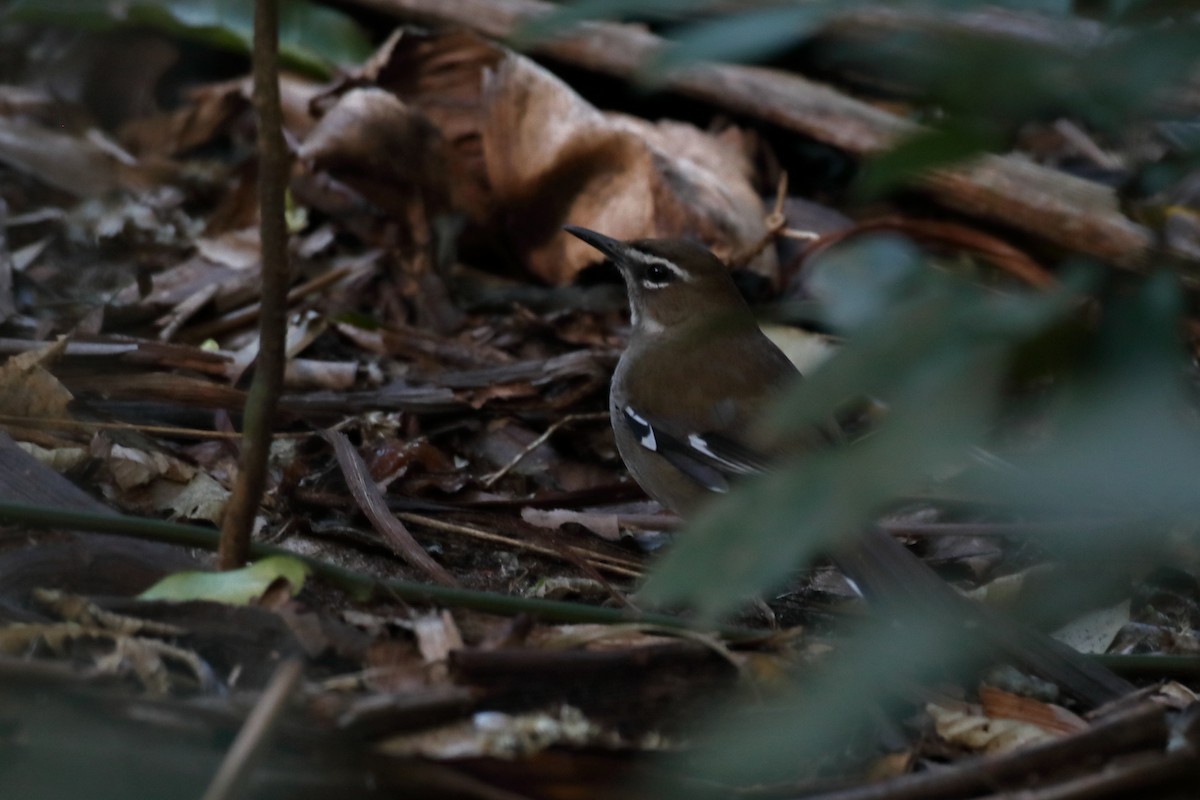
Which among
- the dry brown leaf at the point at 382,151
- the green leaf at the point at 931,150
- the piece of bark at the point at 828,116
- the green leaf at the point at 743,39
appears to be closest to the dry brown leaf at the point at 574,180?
the dry brown leaf at the point at 382,151

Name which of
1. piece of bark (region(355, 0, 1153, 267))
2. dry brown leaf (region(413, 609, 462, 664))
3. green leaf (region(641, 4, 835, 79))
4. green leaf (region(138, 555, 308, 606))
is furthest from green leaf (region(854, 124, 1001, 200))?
piece of bark (region(355, 0, 1153, 267))

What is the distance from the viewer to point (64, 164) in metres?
7.42

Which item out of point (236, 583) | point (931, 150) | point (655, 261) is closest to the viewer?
point (931, 150)

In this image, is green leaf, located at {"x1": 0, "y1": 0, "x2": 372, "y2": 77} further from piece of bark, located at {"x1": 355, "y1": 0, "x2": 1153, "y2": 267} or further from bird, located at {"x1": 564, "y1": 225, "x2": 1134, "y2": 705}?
bird, located at {"x1": 564, "y1": 225, "x2": 1134, "y2": 705}

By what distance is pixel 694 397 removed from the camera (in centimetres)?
532

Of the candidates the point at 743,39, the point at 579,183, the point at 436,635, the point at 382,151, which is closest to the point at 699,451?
the point at 436,635

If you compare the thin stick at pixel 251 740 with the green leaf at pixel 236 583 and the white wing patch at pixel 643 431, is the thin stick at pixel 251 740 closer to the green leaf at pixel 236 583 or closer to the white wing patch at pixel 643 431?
the green leaf at pixel 236 583

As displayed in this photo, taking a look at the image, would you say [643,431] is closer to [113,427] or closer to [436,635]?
[113,427]

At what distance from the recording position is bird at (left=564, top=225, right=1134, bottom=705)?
4309 mm

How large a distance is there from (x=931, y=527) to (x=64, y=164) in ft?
16.5

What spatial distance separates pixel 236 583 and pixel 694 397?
2.41 m

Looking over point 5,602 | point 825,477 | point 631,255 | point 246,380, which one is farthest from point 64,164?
point 825,477

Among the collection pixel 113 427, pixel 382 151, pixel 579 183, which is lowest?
pixel 113 427

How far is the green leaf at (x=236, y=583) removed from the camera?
128 inches
